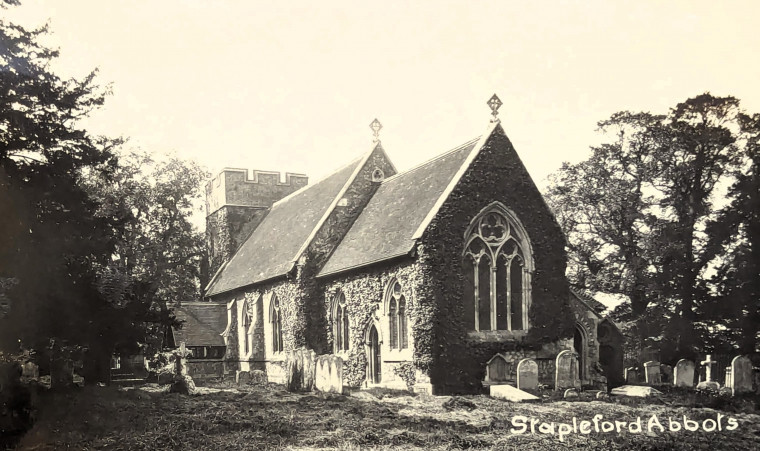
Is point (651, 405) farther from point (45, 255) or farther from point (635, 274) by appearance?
point (635, 274)

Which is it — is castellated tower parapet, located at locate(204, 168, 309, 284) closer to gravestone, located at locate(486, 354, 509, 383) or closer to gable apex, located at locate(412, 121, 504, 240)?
gable apex, located at locate(412, 121, 504, 240)

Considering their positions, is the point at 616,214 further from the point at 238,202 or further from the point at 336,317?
the point at 238,202

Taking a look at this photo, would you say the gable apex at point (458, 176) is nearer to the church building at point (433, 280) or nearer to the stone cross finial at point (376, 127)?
the church building at point (433, 280)

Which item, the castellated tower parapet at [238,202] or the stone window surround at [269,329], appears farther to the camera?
the castellated tower parapet at [238,202]

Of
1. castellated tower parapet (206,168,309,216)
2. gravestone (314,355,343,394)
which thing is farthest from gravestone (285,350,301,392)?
castellated tower parapet (206,168,309,216)

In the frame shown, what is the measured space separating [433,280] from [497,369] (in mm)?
3057

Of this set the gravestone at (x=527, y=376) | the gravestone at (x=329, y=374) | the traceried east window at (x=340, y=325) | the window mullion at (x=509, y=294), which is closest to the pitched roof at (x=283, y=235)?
the traceried east window at (x=340, y=325)

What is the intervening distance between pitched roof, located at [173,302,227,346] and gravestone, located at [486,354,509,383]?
16.7 meters

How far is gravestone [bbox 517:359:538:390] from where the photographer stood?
19062 mm

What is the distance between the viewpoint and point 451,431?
41.1 ft

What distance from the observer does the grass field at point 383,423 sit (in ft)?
38.2

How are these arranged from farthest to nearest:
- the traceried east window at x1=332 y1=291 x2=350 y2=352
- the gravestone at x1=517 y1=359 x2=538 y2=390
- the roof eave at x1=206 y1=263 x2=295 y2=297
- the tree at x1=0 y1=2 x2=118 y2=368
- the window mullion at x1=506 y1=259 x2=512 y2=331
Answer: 1. the roof eave at x1=206 y1=263 x2=295 y2=297
2. the traceried east window at x1=332 y1=291 x2=350 y2=352
3. the window mullion at x1=506 y1=259 x2=512 y2=331
4. the gravestone at x1=517 y1=359 x2=538 y2=390
5. the tree at x1=0 y1=2 x2=118 y2=368

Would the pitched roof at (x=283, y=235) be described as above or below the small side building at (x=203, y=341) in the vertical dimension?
above

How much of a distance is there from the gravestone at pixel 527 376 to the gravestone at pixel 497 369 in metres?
1.25
